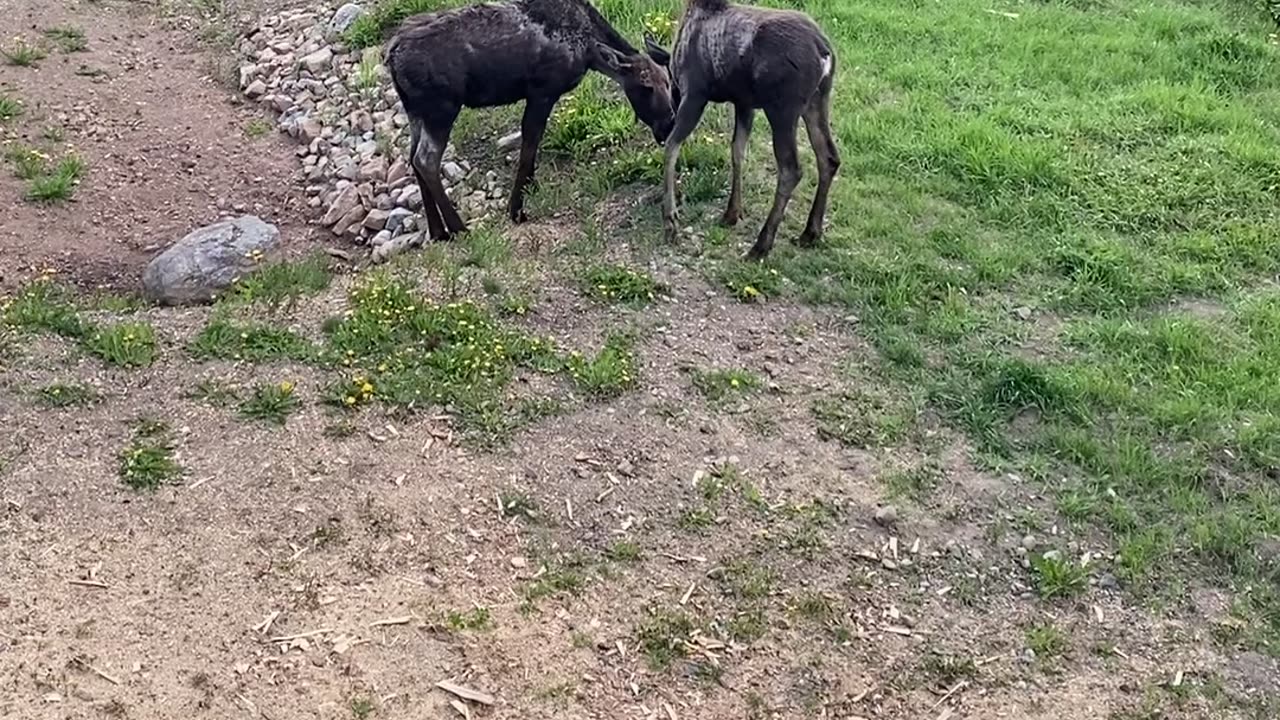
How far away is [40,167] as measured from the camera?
909cm

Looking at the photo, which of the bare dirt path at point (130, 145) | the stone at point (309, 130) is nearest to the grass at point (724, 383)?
the bare dirt path at point (130, 145)

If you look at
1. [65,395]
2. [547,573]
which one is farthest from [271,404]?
[547,573]

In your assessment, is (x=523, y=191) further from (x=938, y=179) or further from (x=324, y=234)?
(x=938, y=179)

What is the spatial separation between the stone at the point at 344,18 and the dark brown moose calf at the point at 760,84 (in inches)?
162

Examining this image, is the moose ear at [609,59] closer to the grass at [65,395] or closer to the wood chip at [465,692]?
the grass at [65,395]

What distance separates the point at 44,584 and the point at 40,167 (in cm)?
495

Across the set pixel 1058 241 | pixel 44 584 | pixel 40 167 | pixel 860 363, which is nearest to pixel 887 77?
pixel 1058 241

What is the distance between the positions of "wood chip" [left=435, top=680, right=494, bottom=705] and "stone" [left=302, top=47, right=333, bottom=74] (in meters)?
7.13

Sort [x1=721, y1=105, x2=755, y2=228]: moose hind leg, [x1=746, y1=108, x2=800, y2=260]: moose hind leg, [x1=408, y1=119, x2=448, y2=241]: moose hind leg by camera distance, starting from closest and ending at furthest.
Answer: [x1=746, y1=108, x2=800, y2=260]: moose hind leg
[x1=721, y1=105, x2=755, y2=228]: moose hind leg
[x1=408, y1=119, x2=448, y2=241]: moose hind leg

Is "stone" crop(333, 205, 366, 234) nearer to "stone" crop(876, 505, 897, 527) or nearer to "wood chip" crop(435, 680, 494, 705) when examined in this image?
"stone" crop(876, 505, 897, 527)

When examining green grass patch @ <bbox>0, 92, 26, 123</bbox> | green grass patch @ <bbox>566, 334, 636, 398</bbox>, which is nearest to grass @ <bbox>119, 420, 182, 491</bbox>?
green grass patch @ <bbox>566, 334, 636, 398</bbox>

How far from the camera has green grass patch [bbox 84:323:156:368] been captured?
6262 millimetres

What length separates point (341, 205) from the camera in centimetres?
881

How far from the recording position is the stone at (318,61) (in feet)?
35.1
